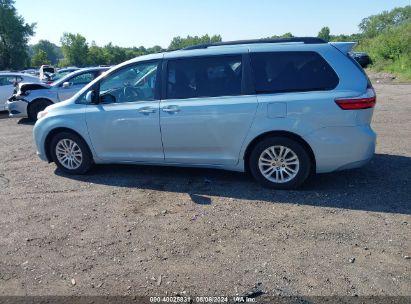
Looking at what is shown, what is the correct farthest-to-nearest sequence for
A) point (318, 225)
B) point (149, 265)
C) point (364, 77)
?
point (364, 77) < point (318, 225) < point (149, 265)

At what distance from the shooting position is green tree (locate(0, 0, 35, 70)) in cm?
6919

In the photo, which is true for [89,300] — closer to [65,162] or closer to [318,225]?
[318,225]

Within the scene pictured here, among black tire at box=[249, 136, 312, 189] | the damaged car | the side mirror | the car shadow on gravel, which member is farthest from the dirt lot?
the damaged car

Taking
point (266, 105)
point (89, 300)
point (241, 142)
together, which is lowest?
point (89, 300)

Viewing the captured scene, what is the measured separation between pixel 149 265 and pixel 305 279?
137cm

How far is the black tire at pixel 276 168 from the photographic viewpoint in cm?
509

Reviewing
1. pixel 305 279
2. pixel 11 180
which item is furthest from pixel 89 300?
pixel 11 180

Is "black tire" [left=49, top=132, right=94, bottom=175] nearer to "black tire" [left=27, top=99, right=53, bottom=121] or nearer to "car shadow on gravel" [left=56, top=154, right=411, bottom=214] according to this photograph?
"car shadow on gravel" [left=56, top=154, right=411, bottom=214]

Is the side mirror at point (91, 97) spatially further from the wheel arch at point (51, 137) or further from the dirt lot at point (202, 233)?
the dirt lot at point (202, 233)

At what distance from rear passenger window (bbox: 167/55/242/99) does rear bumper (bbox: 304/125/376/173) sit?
3.90ft

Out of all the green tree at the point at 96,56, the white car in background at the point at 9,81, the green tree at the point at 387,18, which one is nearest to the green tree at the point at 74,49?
the green tree at the point at 96,56

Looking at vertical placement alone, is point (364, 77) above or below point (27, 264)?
above

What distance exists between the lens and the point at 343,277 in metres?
3.32

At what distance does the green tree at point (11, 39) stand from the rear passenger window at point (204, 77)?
72.4 meters
